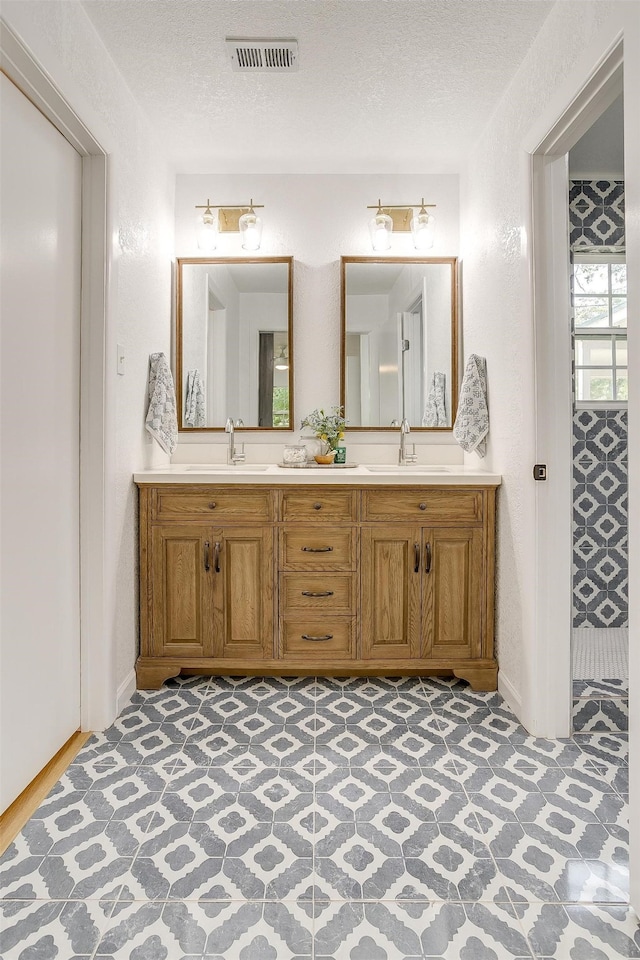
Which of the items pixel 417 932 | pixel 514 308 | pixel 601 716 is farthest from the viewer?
pixel 514 308

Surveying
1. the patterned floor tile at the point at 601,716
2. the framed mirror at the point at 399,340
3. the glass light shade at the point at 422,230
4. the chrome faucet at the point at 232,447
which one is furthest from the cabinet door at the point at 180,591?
the glass light shade at the point at 422,230

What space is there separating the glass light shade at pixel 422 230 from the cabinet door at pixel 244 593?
5.84 ft

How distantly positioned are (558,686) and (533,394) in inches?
42.6

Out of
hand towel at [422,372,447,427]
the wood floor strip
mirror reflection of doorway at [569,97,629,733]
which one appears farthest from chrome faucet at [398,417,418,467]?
the wood floor strip

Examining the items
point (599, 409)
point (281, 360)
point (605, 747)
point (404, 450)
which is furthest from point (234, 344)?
point (605, 747)

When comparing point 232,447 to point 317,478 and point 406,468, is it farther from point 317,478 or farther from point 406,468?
point 406,468

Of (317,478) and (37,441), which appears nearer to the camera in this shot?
(37,441)

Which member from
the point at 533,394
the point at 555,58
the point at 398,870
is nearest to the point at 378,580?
the point at 533,394

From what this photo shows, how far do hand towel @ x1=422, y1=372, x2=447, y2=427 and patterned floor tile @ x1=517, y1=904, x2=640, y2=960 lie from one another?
2208 mm

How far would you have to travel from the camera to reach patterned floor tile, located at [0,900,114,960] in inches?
46.2

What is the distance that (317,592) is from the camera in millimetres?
2473

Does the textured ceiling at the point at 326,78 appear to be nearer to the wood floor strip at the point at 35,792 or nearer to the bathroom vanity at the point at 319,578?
the bathroom vanity at the point at 319,578

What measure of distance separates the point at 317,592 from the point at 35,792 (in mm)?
1238

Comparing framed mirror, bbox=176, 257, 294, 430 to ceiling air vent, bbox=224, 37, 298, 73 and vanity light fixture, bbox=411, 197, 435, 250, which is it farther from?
ceiling air vent, bbox=224, 37, 298, 73
